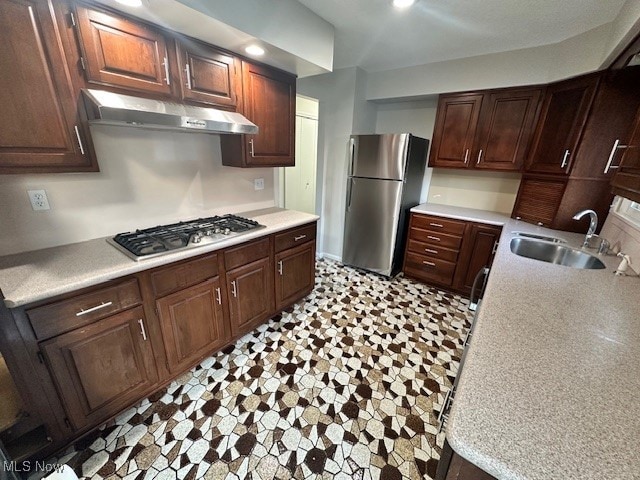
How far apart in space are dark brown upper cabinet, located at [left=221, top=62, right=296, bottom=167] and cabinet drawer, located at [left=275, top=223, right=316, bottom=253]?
23.9 inches

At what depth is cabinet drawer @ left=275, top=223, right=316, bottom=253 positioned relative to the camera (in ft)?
6.93

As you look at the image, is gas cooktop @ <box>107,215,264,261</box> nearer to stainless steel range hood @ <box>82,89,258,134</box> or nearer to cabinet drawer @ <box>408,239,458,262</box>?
stainless steel range hood @ <box>82,89,258,134</box>

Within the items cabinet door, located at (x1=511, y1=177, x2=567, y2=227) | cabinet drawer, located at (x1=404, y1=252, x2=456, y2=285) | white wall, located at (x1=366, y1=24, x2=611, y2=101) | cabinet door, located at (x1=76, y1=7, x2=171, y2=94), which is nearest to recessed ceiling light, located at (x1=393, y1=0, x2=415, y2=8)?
white wall, located at (x1=366, y1=24, x2=611, y2=101)

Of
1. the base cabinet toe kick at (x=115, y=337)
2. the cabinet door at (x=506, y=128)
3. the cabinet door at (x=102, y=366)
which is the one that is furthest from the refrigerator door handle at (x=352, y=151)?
the cabinet door at (x=102, y=366)

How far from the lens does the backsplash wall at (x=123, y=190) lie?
1.35 meters

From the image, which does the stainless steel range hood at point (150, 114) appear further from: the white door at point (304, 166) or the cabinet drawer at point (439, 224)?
the cabinet drawer at point (439, 224)

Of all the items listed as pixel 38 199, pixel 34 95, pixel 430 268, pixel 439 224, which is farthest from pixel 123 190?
pixel 430 268

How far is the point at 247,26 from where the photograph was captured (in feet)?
4.88

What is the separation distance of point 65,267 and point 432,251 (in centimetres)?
300

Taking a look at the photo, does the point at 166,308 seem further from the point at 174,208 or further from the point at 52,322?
the point at 174,208

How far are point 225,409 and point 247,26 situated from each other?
2.26 metres

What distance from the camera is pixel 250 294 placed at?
6.52 feet

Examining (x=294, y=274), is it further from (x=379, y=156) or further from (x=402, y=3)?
(x=402, y=3)

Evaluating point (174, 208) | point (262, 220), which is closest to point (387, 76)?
point (262, 220)
